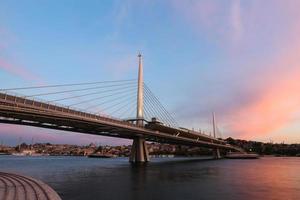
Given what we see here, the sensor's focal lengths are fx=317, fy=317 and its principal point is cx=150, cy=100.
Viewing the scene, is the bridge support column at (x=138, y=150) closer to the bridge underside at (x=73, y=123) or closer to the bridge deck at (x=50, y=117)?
the bridge underside at (x=73, y=123)

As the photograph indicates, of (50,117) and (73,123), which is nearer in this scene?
(50,117)

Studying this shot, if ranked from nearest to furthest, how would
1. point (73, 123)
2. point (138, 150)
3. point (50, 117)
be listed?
point (50, 117) < point (73, 123) < point (138, 150)

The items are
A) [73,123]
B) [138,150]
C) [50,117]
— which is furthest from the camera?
[138,150]

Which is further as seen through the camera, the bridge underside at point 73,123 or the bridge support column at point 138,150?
the bridge support column at point 138,150

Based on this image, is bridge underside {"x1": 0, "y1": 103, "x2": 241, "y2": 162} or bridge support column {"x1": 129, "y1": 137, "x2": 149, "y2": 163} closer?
bridge underside {"x1": 0, "y1": 103, "x2": 241, "y2": 162}

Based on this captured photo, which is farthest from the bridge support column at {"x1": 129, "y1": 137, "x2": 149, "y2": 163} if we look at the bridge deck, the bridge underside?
the bridge deck

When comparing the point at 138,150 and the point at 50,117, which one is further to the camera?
the point at 138,150

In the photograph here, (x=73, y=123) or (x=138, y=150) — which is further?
(x=138, y=150)

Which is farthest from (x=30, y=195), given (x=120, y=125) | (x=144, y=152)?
(x=144, y=152)

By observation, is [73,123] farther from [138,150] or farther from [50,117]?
[138,150]

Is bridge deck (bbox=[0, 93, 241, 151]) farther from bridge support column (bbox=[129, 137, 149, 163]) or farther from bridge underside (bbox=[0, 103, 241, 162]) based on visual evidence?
bridge support column (bbox=[129, 137, 149, 163])

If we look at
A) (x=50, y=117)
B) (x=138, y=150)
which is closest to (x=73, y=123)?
(x=50, y=117)

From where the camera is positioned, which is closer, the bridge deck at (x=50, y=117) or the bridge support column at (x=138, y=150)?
the bridge deck at (x=50, y=117)

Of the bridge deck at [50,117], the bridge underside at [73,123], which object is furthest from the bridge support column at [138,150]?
the bridge deck at [50,117]
